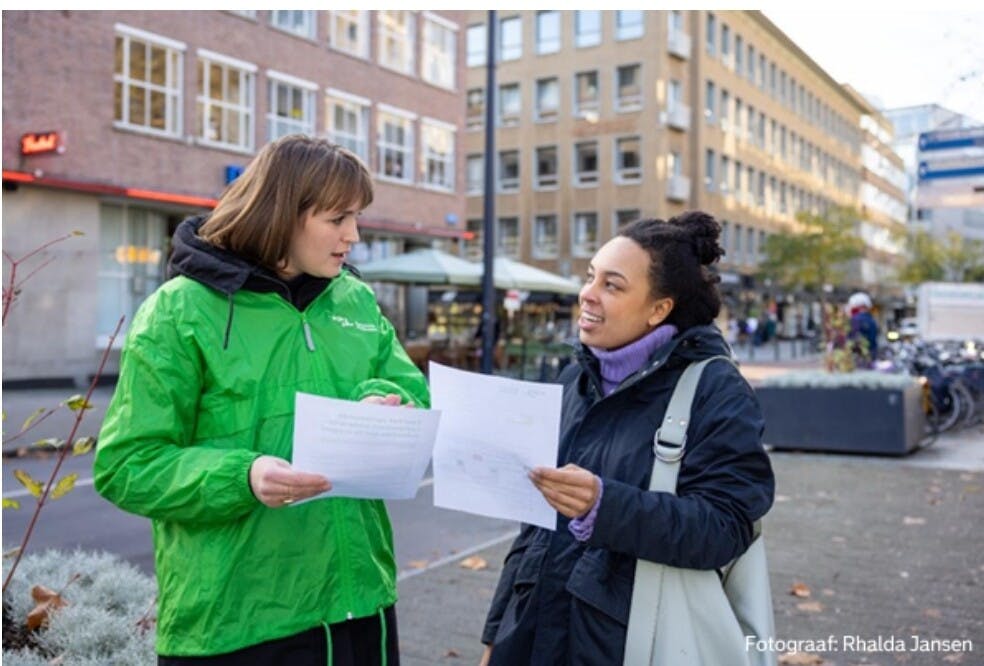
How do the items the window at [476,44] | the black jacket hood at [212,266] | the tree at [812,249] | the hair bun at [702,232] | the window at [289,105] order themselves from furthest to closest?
the tree at [812,249]
the window at [476,44]
the window at [289,105]
the hair bun at [702,232]
the black jacket hood at [212,266]

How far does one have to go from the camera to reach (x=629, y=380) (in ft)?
7.35

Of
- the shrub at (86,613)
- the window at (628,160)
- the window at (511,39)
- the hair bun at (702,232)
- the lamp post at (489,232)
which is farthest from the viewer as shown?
the window at (511,39)

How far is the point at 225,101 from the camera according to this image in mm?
23969

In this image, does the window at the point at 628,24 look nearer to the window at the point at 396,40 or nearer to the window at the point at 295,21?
the window at the point at 396,40

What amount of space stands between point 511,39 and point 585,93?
505cm

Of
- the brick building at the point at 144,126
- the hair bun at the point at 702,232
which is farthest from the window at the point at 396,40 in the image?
the hair bun at the point at 702,232

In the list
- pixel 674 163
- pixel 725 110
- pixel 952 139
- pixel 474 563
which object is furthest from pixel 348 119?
pixel 725 110

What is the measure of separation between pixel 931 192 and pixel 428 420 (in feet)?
31.2

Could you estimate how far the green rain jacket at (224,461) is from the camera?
6.52 feet

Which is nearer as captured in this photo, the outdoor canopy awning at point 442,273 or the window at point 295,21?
the outdoor canopy awning at point 442,273

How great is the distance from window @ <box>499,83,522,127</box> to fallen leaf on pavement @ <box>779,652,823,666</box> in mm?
46254

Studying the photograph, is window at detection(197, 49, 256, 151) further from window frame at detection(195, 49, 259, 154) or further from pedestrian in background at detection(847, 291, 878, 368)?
pedestrian in background at detection(847, 291, 878, 368)

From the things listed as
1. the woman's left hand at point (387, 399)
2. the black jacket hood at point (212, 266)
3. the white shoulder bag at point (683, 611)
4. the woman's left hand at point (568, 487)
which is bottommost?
the white shoulder bag at point (683, 611)

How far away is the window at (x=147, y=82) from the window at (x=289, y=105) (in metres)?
2.96
